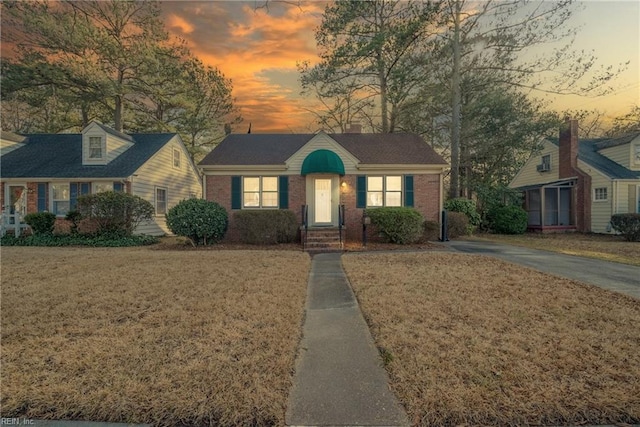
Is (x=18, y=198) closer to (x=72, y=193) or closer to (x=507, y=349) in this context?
(x=72, y=193)

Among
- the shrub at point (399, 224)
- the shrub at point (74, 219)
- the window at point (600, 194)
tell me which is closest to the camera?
the shrub at point (399, 224)

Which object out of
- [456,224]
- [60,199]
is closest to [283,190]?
[456,224]

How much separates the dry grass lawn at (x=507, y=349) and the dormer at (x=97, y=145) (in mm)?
17067

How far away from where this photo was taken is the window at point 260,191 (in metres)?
13.8

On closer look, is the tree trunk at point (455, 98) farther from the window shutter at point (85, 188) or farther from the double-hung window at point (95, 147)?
the window shutter at point (85, 188)

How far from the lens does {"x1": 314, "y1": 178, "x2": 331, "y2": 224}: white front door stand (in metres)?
13.6

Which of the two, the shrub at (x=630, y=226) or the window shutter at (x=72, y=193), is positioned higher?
the window shutter at (x=72, y=193)

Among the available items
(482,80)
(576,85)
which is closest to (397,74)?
(482,80)

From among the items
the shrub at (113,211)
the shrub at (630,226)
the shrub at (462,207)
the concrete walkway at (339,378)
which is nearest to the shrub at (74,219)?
the shrub at (113,211)

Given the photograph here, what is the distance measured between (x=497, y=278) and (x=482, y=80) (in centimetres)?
1819

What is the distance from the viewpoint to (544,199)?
19.4 meters

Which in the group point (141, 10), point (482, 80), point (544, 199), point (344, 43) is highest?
point (141, 10)

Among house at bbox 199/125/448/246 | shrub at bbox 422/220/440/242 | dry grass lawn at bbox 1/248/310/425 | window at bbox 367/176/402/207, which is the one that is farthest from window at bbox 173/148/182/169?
shrub at bbox 422/220/440/242

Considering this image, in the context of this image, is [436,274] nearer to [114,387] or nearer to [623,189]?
[114,387]
